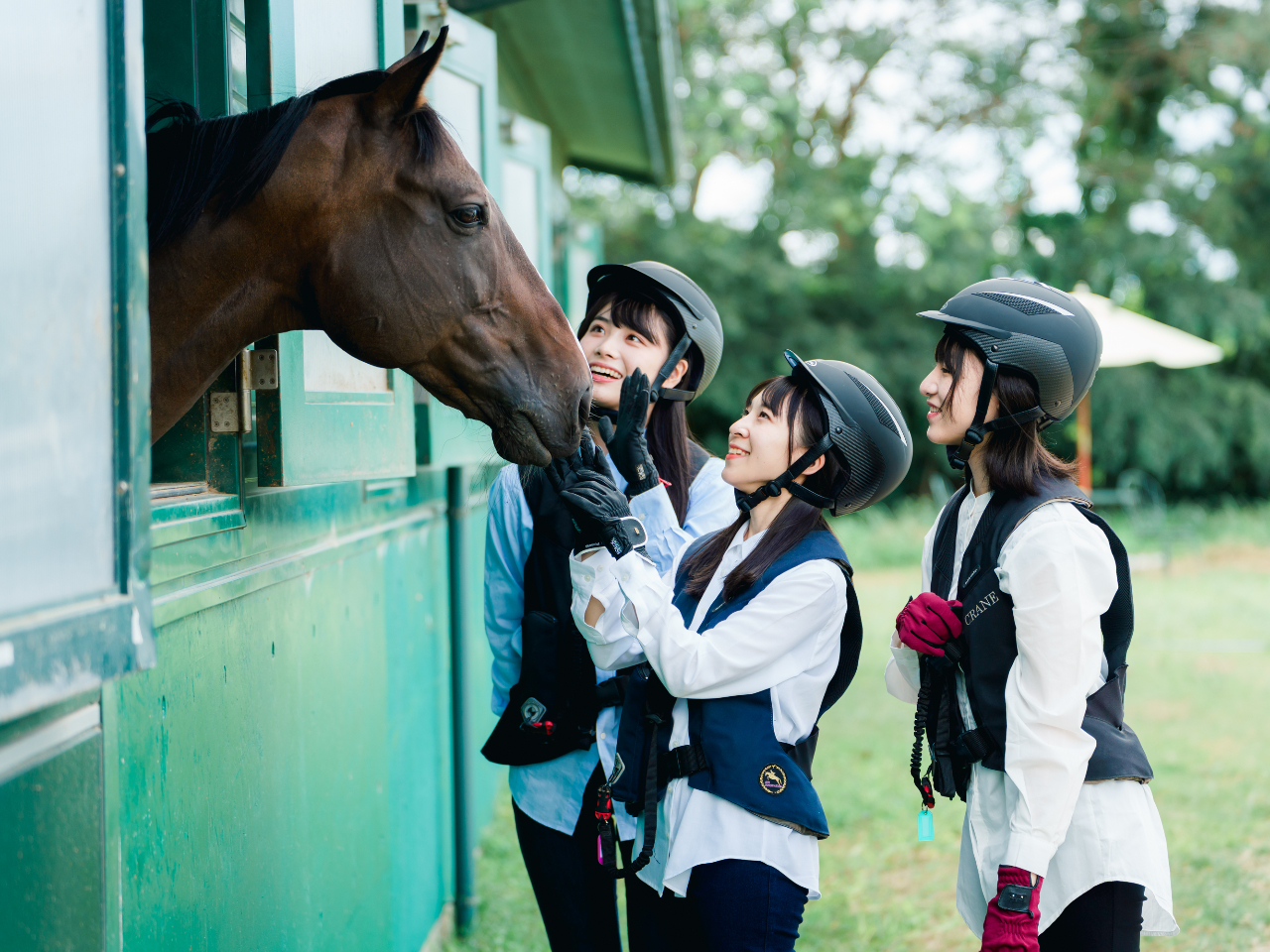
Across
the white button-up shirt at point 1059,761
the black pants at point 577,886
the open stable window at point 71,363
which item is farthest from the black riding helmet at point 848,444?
the open stable window at point 71,363

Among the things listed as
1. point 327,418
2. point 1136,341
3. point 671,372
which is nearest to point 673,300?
point 671,372

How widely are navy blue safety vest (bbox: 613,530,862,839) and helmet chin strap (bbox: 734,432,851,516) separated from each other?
0.07 m

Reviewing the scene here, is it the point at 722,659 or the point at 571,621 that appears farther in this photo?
the point at 571,621

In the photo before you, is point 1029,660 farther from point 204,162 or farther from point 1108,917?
point 204,162

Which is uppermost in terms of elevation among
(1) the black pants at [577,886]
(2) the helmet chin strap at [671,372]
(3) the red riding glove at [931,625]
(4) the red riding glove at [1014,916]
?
(2) the helmet chin strap at [671,372]

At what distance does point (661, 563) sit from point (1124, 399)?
17362 mm

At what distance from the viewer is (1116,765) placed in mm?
1815

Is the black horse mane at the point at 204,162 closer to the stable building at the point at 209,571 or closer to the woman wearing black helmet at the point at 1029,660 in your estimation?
the stable building at the point at 209,571

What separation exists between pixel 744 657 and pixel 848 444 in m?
0.49

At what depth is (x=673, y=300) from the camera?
2295 mm

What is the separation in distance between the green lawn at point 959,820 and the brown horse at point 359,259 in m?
2.61

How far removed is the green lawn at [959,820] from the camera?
389 centimetres

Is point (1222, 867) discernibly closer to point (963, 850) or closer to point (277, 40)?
point (963, 850)

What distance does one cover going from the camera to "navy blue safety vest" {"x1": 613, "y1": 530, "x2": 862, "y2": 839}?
1843 millimetres
